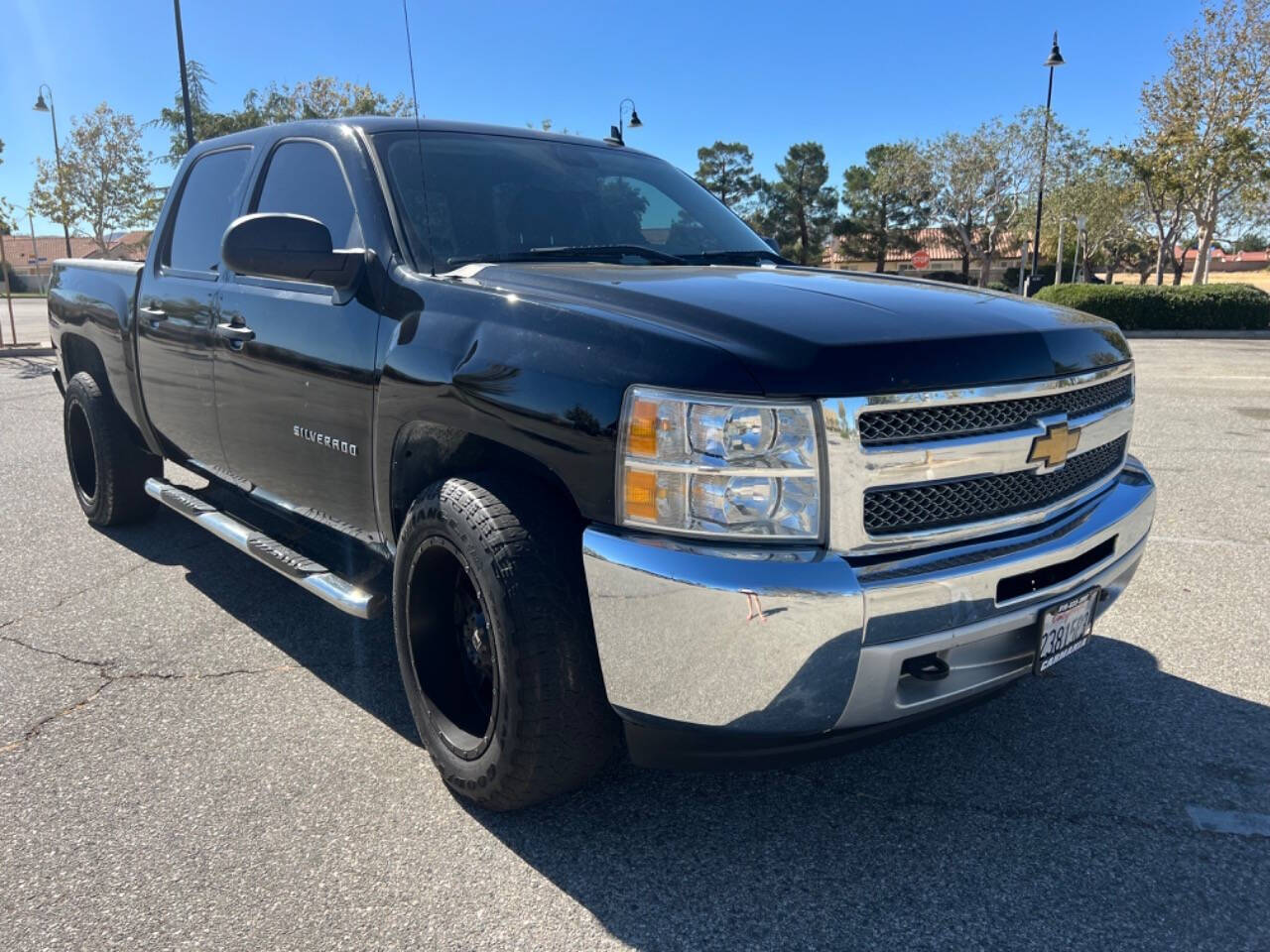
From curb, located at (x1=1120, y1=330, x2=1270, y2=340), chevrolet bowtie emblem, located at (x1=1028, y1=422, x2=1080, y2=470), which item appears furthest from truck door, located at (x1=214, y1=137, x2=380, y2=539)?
curb, located at (x1=1120, y1=330, x2=1270, y2=340)

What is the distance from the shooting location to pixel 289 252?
9.20 ft

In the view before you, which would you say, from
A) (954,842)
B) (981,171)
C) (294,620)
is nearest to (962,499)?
(954,842)

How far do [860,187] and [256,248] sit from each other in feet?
180

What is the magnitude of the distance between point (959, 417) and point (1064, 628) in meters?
0.66

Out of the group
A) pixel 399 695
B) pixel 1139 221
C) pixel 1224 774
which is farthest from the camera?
pixel 1139 221

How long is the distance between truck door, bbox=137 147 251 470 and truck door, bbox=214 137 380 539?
0.54 ft

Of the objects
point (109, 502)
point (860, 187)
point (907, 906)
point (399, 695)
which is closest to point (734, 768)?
point (907, 906)

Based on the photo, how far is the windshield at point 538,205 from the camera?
3023 mm

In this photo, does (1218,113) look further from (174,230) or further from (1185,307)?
(174,230)

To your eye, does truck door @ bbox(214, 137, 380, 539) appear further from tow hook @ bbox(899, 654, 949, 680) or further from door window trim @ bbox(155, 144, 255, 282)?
tow hook @ bbox(899, 654, 949, 680)

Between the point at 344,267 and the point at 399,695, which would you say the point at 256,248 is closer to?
the point at 344,267

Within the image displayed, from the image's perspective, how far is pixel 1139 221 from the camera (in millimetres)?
46000

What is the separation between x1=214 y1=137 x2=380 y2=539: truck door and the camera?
288 cm

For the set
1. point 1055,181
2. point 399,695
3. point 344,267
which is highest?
point 1055,181
